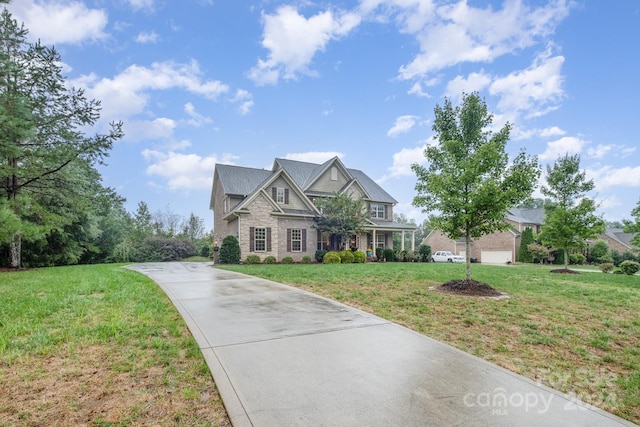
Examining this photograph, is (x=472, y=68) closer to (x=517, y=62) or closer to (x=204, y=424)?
(x=517, y=62)

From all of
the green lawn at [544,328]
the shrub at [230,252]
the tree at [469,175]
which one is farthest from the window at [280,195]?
the tree at [469,175]

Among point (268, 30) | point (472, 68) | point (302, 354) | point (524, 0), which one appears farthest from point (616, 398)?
point (268, 30)

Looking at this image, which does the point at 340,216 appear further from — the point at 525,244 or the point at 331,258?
the point at 525,244

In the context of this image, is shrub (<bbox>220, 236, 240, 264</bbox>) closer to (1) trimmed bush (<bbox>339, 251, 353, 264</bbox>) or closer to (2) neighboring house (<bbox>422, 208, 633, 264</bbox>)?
(1) trimmed bush (<bbox>339, 251, 353, 264</bbox>)

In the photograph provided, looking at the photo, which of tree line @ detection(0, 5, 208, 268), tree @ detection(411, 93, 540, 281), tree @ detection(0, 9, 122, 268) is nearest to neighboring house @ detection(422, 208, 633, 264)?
tree @ detection(411, 93, 540, 281)

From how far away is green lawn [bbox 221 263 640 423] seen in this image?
3.40m

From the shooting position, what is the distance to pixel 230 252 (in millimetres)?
19203

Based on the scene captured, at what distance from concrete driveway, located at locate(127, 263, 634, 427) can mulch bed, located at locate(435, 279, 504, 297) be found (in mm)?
4353

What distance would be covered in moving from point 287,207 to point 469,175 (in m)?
14.9

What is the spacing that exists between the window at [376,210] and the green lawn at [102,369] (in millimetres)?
22382

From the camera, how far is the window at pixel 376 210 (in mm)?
27147

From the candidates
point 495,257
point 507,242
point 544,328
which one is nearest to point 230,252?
point 544,328

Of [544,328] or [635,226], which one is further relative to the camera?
[635,226]

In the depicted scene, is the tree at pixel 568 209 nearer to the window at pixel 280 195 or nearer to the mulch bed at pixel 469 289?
the mulch bed at pixel 469 289
